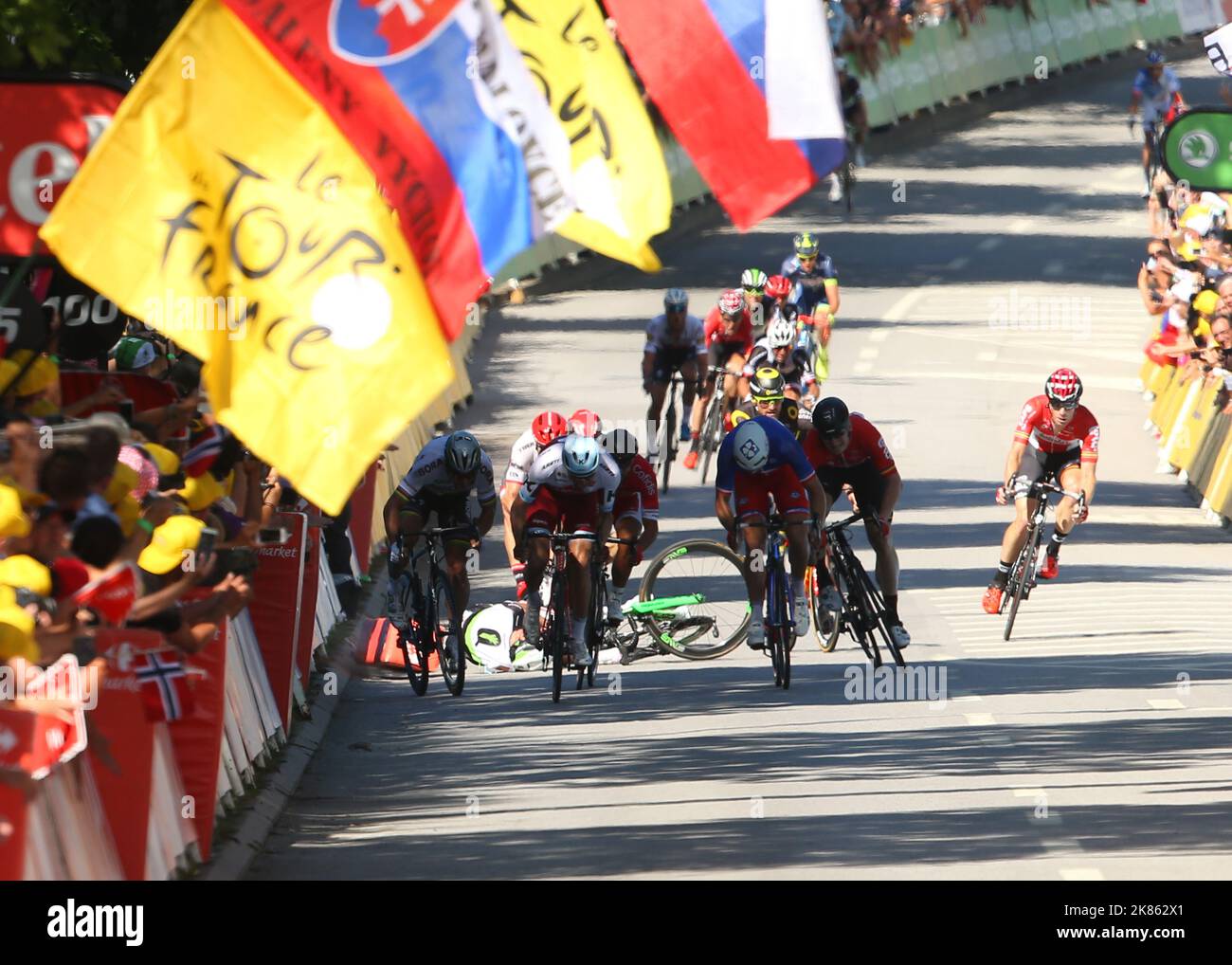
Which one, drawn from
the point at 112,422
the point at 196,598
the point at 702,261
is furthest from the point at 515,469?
the point at 702,261

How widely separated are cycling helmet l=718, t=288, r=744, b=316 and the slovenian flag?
49.5ft

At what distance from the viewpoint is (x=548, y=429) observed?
17625mm

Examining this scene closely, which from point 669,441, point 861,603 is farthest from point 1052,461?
point 669,441

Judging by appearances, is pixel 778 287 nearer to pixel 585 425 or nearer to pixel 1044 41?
pixel 585 425

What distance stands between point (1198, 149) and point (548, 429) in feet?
14.4

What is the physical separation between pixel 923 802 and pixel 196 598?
387cm

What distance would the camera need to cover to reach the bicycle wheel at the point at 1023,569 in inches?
771

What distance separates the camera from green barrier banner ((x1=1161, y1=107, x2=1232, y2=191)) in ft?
58.3

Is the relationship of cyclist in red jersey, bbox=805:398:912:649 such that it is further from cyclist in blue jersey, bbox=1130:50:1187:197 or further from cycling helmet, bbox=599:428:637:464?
cyclist in blue jersey, bbox=1130:50:1187:197

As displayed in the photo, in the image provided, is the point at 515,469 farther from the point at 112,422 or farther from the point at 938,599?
the point at 112,422

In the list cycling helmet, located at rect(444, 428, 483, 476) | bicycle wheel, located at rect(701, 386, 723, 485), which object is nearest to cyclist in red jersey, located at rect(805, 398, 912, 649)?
cycling helmet, located at rect(444, 428, 483, 476)

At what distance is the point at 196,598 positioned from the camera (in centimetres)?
1227

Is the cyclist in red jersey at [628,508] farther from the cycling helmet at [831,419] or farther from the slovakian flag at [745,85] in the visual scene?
the slovakian flag at [745,85]

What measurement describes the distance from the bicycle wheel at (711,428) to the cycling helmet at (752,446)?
28.1 ft
